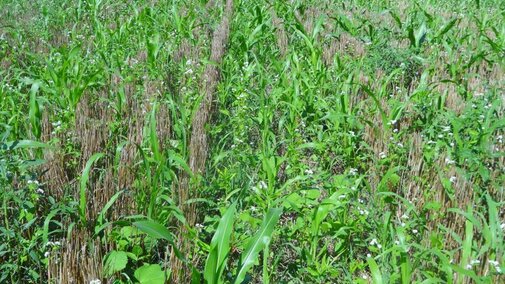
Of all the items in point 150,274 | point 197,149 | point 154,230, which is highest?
point 154,230

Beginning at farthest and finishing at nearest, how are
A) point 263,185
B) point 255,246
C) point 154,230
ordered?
point 263,185 < point 255,246 < point 154,230

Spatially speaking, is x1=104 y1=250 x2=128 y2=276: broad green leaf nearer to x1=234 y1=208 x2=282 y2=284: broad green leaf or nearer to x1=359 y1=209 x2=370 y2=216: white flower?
x1=234 y1=208 x2=282 y2=284: broad green leaf

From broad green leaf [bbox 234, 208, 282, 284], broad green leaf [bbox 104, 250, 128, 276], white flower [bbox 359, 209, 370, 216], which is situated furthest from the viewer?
white flower [bbox 359, 209, 370, 216]

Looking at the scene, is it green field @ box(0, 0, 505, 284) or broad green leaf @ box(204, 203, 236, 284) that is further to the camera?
green field @ box(0, 0, 505, 284)

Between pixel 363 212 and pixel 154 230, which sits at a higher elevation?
pixel 154 230

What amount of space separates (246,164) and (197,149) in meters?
0.29

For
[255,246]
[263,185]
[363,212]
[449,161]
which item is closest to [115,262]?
[255,246]

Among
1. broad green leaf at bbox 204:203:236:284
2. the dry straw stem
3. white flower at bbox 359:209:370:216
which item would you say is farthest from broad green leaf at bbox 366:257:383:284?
the dry straw stem

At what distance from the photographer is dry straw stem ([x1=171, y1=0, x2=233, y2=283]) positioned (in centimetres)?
219

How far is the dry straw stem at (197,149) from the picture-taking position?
219cm

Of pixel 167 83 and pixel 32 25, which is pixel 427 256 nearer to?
pixel 167 83

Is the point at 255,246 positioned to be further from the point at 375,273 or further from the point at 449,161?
the point at 449,161

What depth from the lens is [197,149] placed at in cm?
302

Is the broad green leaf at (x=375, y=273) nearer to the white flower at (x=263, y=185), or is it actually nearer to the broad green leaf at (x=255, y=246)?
the broad green leaf at (x=255, y=246)
